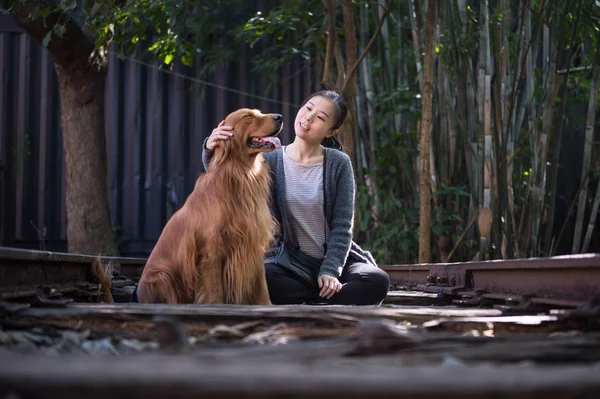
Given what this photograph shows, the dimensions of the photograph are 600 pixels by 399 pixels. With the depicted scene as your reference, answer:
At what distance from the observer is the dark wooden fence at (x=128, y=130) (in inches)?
380

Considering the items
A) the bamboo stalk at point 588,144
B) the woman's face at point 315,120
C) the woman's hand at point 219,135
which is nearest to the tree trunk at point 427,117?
the bamboo stalk at point 588,144

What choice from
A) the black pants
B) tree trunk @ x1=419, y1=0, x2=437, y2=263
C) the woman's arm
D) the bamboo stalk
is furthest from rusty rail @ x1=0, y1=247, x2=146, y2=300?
the bamboo stalk

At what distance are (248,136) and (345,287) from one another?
91 cm

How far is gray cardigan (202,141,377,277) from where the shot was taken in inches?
153

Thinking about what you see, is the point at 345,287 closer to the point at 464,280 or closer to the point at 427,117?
the point at 464,280

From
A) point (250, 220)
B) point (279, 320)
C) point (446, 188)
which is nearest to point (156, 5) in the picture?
point (446, 188)

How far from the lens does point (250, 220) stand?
13.0ft

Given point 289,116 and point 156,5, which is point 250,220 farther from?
point 289,116

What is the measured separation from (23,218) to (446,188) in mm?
5459

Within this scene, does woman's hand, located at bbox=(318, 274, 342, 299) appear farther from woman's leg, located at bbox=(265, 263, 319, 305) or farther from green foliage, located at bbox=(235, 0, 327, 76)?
green foliage, located at bbox=(235, 0, 327, 76)

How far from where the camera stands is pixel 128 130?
388 inches

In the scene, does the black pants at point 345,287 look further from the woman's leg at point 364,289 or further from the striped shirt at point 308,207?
the striped shirt at point 308,207

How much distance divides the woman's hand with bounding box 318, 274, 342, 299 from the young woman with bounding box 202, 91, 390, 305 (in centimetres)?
8

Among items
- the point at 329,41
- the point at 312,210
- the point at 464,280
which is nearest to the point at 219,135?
the point at 312,210
